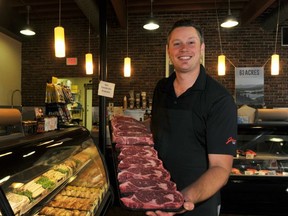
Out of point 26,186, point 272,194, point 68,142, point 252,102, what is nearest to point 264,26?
point 252,102

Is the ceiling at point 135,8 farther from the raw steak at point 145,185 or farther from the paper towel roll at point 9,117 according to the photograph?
the raw steak at point 145,185

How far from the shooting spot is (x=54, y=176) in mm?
2473

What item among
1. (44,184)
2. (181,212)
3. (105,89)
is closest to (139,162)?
(181,212)

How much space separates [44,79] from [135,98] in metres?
2.89

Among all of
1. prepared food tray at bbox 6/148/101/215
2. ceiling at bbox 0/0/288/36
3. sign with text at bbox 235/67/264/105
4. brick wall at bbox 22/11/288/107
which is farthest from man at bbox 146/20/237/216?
sign with text at bbox 235/67/264/105

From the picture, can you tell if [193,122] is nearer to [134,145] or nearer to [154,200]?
[134,145]

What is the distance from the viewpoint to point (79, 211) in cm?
242

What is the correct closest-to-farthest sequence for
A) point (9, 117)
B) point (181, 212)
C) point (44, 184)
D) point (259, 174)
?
point (181, 212)
point (44, 184)
point (259, 174)
point (9, 117)

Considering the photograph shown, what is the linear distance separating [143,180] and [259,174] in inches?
109

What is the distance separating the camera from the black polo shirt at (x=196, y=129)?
1.49 metres

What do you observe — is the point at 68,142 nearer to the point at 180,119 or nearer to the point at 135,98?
the point at 180,119

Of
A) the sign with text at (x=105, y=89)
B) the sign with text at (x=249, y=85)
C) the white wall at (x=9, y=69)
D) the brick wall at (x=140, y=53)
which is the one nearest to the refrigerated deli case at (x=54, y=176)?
the sign with text at (x=105, y=89)

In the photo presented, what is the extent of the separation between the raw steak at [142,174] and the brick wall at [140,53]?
678cm

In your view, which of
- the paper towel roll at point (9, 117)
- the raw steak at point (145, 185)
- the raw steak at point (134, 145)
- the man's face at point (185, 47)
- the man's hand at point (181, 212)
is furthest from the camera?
the paper towel roll at point (9, 117)
